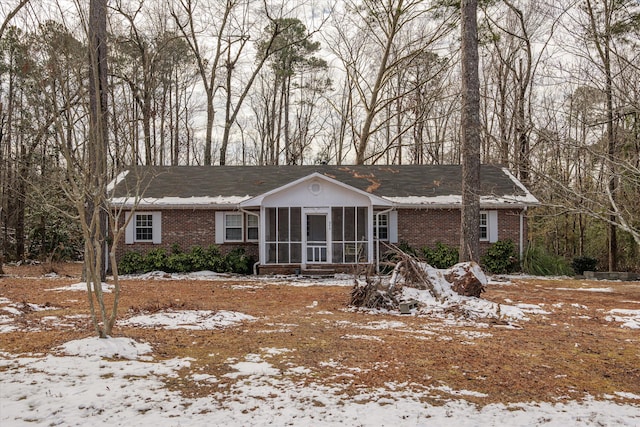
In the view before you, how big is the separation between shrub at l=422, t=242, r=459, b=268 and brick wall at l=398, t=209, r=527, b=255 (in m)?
0.45

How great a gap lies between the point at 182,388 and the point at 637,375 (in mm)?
5290

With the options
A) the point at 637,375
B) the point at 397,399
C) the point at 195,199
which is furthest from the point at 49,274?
the point at 637,375

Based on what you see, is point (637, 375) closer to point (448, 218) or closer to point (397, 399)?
point (397, 399)

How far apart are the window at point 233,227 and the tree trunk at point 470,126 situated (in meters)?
9.52

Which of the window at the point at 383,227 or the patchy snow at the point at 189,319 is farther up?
the window at the point at 383,227

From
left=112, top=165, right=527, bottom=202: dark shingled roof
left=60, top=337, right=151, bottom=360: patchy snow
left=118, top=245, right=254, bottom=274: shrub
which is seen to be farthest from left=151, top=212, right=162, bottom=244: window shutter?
left=60, top=337, right=151, bottom=360: patchy snow

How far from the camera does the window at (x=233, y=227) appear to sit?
19.9 meters

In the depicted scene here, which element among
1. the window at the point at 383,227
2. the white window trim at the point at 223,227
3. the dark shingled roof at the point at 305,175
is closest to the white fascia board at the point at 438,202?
the dark shingled roof at the point at 305,175

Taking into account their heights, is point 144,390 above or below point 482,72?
below

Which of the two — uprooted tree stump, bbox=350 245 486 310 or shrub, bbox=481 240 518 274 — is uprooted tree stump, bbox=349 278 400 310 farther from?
shrub, bbox=481 240 518 274

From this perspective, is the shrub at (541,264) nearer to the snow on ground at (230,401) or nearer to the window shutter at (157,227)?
the window shutter at (157,227)

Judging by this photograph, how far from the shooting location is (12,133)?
2486cm

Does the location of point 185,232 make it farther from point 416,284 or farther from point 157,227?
point 416,284

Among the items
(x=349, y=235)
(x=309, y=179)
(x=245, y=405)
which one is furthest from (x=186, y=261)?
(x=245, y=405)
